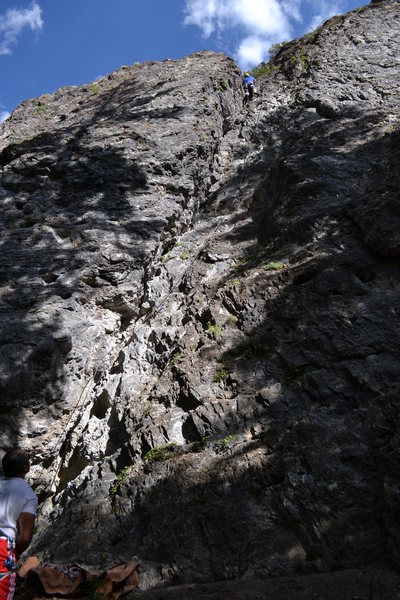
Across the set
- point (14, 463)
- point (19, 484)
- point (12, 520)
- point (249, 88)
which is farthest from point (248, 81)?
point (12, 520)

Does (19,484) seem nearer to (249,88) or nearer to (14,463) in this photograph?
(14,463)

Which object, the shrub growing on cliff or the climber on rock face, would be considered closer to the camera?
the shrub growing on cliff

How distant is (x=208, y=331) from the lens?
6676mm

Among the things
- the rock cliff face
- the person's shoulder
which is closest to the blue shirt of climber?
the rock cliff face

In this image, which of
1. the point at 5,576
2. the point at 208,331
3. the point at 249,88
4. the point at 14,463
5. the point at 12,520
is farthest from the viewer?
the point at 249,88

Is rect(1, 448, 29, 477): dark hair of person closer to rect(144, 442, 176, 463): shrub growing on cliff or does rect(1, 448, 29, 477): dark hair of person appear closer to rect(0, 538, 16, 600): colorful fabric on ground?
rect(0, 538, 16, 600): colorful fabric on ground

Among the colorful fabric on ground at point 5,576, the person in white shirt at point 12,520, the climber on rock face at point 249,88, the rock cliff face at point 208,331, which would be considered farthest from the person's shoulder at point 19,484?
the climber on rock face at point 249,88

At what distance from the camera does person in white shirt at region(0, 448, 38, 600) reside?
3262 millimetres

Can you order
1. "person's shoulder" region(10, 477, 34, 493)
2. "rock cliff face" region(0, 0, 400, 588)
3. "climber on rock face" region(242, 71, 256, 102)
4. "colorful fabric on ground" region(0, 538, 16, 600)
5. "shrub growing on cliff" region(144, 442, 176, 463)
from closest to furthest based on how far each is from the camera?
"colorful fabric on ground" region(0, 538, 16, 600)
"person's shoulder" region(10, 477, 34, 493)
"rock cliff face" region(0, 0, 400, 588)
"shrub growing on cliff" region(144, 442, 176, 463)
"climber on rock face" region(242, 71, 256, 102)

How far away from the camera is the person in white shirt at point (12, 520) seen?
10.7 feet

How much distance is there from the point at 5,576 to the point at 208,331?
3.98 m

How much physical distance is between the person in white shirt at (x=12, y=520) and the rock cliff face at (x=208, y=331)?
4.06ft

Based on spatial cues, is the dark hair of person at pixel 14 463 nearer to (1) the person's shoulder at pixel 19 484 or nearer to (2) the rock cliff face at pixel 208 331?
(1) the person's shoulder at pixel 19 484

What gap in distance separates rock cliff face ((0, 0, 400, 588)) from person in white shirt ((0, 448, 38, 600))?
4.06ft
